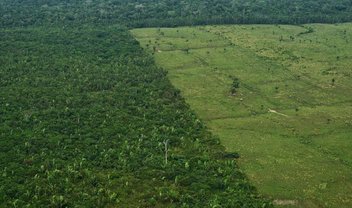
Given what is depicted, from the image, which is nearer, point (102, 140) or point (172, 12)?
point (102, 140)

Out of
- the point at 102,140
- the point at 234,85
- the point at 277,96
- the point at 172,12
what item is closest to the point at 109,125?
the point at 102,140

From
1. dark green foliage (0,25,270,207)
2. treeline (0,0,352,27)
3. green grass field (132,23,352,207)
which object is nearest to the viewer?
dark green foliage (0,25,270,207)

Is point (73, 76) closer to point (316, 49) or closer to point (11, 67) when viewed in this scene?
point (11, 67)

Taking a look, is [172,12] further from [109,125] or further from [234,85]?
[109,125]

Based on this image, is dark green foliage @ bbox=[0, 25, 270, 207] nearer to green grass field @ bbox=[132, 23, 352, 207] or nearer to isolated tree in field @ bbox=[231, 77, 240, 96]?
green grass field @ bbox=[132, 23, 352, 207]

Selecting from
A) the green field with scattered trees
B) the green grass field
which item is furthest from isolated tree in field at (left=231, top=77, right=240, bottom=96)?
the green grass field

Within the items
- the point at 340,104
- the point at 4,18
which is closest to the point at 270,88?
the point at 340,104
